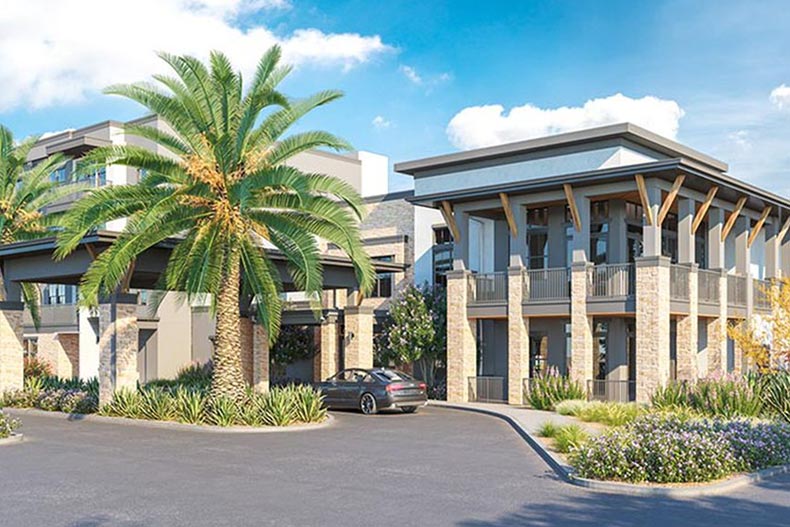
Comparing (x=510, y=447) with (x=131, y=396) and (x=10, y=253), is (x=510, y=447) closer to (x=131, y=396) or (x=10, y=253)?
(x=131, y=396)

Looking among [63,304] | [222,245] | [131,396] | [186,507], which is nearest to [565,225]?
[222,245]

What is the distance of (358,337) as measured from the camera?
1357 inches

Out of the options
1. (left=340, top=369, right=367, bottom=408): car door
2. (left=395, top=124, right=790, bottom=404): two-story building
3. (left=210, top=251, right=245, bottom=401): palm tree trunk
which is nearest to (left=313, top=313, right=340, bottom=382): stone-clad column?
(left=395, top=124, right=790, bottom=404): two-story building

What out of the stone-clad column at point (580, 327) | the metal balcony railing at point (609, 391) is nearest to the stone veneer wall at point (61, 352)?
the stone-clad column at point (580, 327)

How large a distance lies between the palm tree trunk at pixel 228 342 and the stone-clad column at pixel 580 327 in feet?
36.0

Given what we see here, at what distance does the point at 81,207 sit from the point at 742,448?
55.1 feet

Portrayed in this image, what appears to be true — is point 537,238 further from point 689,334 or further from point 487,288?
point 689,334

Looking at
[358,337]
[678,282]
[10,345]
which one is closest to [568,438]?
[678,282]

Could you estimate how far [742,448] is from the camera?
1638 cm

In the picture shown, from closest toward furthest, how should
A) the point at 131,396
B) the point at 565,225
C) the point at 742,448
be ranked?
the point at 742,448, the point at 131,396, the point at 565,225

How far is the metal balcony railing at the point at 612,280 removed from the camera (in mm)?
29891

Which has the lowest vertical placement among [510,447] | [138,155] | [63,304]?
[510,447]

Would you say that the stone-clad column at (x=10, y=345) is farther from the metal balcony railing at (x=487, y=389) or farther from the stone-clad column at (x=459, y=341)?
the metal balcony railing at (x=487, y=389)

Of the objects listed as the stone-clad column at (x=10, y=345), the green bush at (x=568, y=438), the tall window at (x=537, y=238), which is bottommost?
the green bush at (x=568, y=438)
